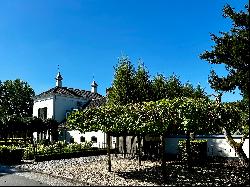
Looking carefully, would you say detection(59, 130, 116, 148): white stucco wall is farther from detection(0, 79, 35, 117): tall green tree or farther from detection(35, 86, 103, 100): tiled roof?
detection(0, 79, 35, 117): tall green tree

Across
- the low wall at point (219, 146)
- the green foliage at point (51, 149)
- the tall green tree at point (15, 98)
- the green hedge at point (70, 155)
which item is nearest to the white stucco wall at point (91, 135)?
the green foliage at point (51, 149)

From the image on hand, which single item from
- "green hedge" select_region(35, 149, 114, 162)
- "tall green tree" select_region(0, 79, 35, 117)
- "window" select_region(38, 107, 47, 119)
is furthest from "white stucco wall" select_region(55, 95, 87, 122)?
"tall green tree" select_region(0, 79, 35, 117)

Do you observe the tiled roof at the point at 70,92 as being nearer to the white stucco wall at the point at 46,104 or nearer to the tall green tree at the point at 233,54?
the white stucco wall at the point at 46,104

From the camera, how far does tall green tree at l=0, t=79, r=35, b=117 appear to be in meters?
99.3

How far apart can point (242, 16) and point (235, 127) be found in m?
5.70

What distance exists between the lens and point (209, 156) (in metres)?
Answer: 27.5

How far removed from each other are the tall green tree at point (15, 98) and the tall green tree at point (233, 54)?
88.6 m

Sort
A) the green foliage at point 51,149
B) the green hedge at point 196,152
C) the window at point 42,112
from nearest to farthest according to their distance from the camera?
the green hedge at point 196,152 < the green foliage at point 51,149 < the window at point 42,112

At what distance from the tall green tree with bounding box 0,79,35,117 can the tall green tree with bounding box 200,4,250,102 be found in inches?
3489

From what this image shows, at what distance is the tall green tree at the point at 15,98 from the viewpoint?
99.3 meters

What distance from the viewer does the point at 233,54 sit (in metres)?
15.2

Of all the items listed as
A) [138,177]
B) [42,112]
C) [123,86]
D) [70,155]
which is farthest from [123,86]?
[42,112]

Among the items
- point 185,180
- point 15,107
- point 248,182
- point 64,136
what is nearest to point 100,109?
point 185,180

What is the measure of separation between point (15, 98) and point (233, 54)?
9471cm
